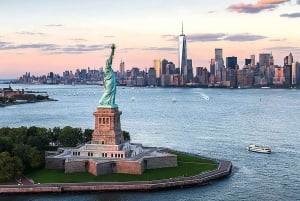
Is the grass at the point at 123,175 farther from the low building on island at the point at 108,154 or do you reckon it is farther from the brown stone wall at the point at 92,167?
the low building on island at the point at 108,154

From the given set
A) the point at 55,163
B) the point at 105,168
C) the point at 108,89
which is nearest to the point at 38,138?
the point at 55,163

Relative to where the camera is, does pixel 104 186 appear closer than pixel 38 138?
Yes

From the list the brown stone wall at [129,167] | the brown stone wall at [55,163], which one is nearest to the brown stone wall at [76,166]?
the brown stone wall at [55,163]

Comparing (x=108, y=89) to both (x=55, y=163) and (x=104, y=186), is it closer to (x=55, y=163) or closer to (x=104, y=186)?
(x=55, y=163)

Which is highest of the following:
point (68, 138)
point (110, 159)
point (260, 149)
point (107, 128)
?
point (107, 128)

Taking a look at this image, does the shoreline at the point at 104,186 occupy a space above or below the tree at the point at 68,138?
below

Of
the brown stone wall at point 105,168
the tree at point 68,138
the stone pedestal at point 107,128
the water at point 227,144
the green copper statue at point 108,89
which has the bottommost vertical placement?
the water at point 227,144
